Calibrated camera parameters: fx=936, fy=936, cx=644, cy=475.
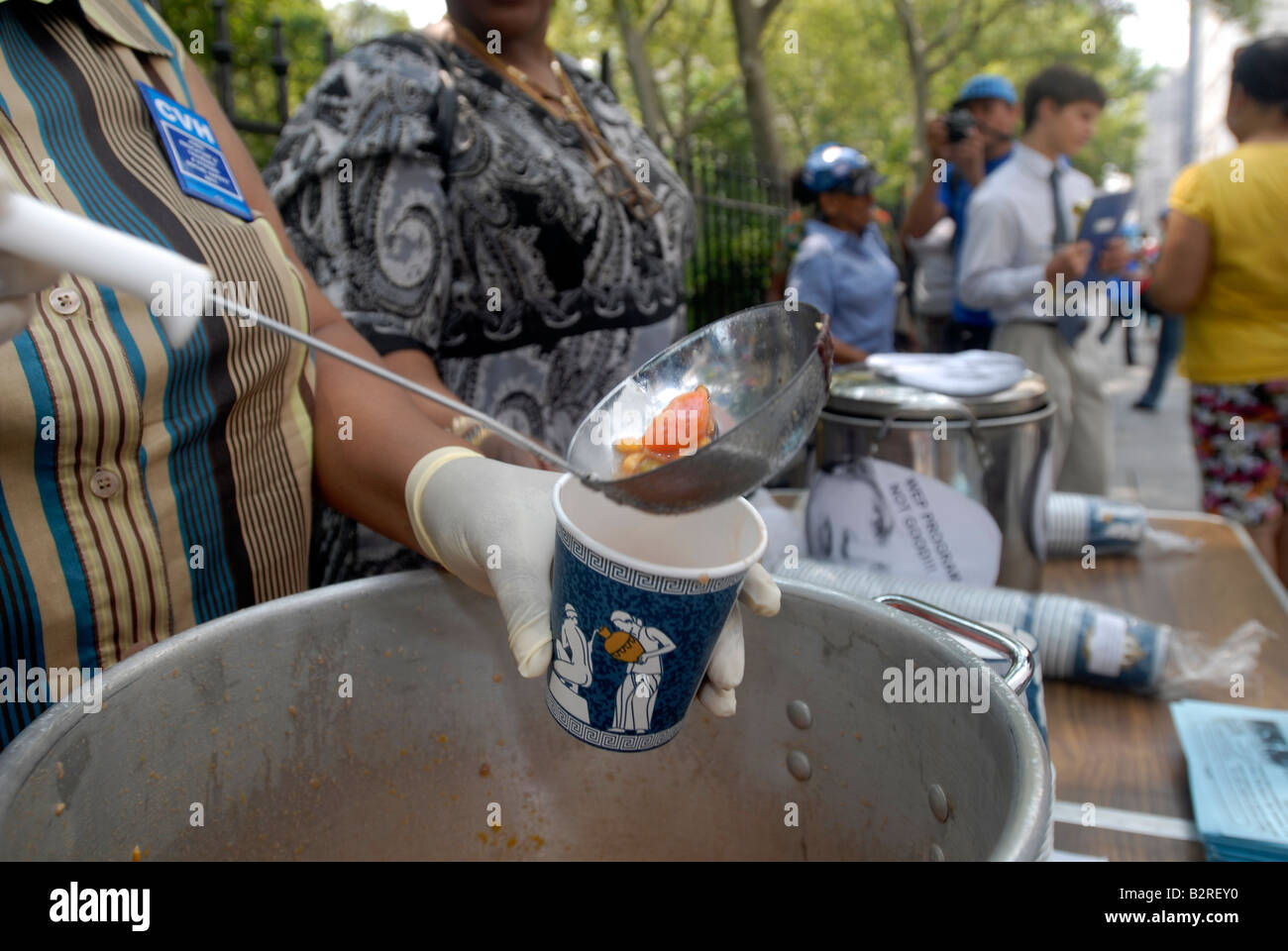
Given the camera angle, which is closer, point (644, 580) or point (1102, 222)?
point (644, 580)

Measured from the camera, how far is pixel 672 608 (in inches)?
31.6

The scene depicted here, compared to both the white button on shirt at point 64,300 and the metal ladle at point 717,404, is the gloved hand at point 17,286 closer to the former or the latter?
the metal ladle at point 717,404

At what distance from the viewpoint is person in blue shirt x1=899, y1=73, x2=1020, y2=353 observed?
4.82 meters

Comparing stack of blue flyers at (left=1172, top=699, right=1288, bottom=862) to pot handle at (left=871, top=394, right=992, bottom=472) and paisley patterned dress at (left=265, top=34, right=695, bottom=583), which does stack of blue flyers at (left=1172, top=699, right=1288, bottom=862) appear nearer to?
pot handle at (left=871, top=394, right=992, bottom=472)

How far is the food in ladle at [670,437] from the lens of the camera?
85cm

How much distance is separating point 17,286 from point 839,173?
171 inches

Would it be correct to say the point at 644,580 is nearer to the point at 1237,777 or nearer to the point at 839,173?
the point at 1237,777

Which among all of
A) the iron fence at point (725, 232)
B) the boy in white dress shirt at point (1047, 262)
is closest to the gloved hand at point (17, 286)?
the boy in white dress shirt at point (1047, 262)

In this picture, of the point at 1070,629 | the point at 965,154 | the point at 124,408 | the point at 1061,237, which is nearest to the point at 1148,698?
the point at 1070,629

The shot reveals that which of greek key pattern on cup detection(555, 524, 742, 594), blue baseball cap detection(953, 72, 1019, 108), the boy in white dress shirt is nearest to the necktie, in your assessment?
the boy in white dress shirt

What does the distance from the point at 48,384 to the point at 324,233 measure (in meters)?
0.75

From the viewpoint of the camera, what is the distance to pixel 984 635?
3.37 feet
